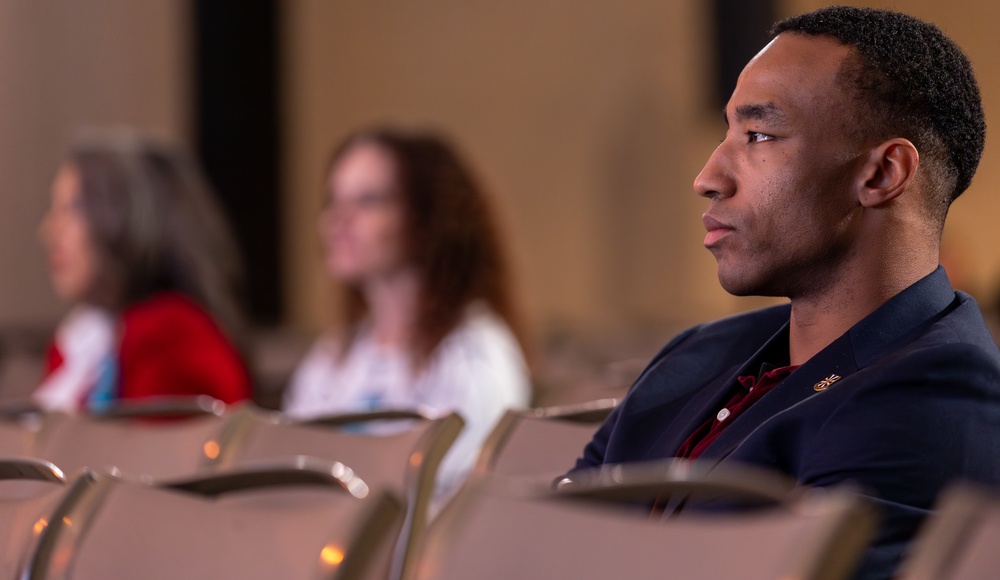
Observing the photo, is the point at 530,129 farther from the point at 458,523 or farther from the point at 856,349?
the point at 458,523

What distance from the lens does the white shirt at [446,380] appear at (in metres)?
2.91

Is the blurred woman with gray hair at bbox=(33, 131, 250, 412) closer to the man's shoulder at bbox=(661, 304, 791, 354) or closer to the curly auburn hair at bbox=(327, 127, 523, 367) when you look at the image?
the curly auburn hair at bbox=(327, 127, 523, 367)

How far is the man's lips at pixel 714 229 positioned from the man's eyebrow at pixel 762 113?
0.13 meters

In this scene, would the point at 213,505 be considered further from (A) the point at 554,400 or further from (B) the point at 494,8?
(B) the point at 494,8

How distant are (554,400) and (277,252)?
6.24 m

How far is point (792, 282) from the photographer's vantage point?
1.49 metres

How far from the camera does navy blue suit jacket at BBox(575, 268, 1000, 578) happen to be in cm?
118

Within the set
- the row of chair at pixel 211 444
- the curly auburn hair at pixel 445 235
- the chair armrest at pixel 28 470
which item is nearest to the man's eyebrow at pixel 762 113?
the row of chair at pixel 211 444

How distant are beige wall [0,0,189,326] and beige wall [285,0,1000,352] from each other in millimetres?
1475

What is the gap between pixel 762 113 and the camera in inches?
57.3

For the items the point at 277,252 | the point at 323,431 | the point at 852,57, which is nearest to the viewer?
the point at 852,57

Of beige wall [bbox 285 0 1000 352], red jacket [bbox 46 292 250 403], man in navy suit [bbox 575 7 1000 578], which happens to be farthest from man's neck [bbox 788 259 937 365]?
beige wall [bbox 285 0 1000 352]

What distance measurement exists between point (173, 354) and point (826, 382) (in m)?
2.33

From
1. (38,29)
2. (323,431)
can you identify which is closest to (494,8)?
(38,29)
